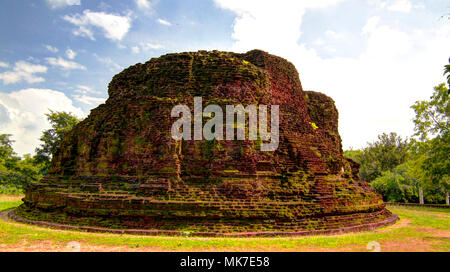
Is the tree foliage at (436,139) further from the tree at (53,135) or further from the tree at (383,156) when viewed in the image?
the tree at (53,135)

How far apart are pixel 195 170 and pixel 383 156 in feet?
108

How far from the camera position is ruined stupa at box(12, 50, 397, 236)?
9375 mm

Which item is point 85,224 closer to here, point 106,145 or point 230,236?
point 106,145

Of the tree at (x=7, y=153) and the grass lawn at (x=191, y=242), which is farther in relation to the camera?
the tree at (x=7, y=153)

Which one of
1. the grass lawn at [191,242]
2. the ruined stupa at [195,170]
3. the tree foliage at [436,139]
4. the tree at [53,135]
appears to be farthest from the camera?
the tree at [53,135]

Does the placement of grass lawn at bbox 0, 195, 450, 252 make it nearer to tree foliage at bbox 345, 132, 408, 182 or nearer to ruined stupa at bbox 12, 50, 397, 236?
ruined stupa at bbox 12, 50, 397, 236

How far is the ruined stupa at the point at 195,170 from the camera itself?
9.38 meters

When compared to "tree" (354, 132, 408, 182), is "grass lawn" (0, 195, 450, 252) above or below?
below

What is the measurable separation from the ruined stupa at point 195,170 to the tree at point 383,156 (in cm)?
2351

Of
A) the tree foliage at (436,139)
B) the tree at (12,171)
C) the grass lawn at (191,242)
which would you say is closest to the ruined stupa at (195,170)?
the grass lawn at (191,242)

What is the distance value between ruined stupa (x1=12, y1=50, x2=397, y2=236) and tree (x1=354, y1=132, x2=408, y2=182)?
2351 centimetres

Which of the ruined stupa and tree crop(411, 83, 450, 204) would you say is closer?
the ruined stupa

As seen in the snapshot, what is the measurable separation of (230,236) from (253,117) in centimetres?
470

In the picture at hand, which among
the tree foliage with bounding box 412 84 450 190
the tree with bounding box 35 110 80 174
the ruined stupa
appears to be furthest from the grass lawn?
the tree with bounding box 35 110 80 174
